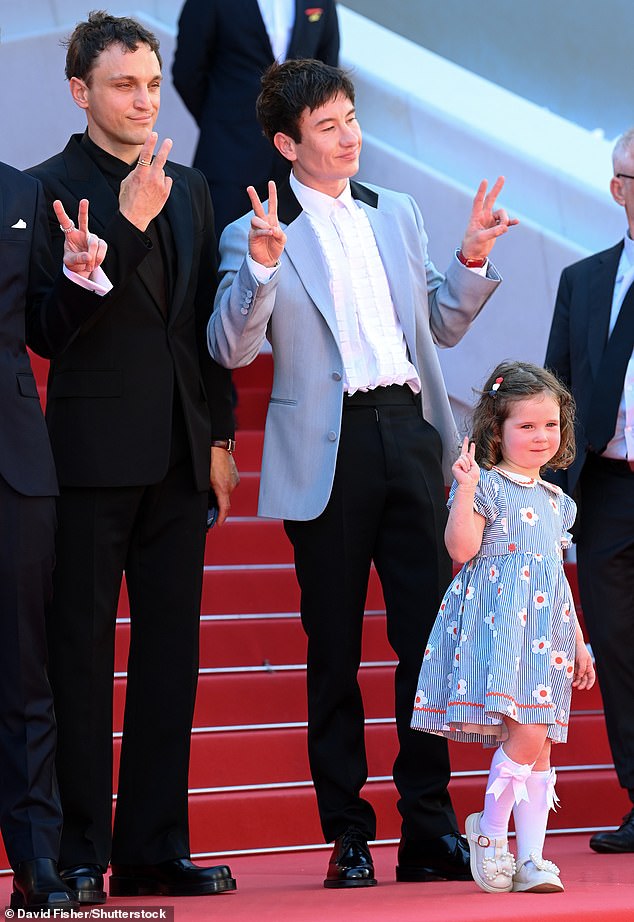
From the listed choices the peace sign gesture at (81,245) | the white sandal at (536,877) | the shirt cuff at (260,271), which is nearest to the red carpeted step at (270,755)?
the white sandal at (536,877)

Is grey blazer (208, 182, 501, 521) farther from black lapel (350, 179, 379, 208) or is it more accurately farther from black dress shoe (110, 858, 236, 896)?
black dress shoe (110, 858, 236, 896)

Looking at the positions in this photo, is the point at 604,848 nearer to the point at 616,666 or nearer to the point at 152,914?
the point at 616,666

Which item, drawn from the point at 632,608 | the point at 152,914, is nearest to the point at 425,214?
the point at 632,608

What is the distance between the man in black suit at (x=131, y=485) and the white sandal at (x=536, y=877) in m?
0.61

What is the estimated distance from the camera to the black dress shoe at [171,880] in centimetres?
311

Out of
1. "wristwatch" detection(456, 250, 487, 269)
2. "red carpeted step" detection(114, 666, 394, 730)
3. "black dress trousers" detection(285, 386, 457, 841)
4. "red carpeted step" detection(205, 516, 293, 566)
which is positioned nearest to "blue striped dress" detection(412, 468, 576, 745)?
"black dress trousers" detection(285, 386, 457, 841)

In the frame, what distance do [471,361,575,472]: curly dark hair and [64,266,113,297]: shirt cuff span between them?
0.92 meters

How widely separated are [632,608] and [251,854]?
1.22 m

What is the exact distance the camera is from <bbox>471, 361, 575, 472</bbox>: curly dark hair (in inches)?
129

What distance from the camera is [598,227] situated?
5.75m

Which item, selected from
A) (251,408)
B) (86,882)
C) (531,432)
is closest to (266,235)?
(531,432)

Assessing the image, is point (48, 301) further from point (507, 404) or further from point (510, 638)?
point (510, 638)

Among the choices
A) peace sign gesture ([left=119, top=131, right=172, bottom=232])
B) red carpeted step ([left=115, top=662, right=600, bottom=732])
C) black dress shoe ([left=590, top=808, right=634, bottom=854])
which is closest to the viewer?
peace sign gesture ([left=119, top=131, right=172, bottom=232])

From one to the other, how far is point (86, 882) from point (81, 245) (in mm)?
1266
